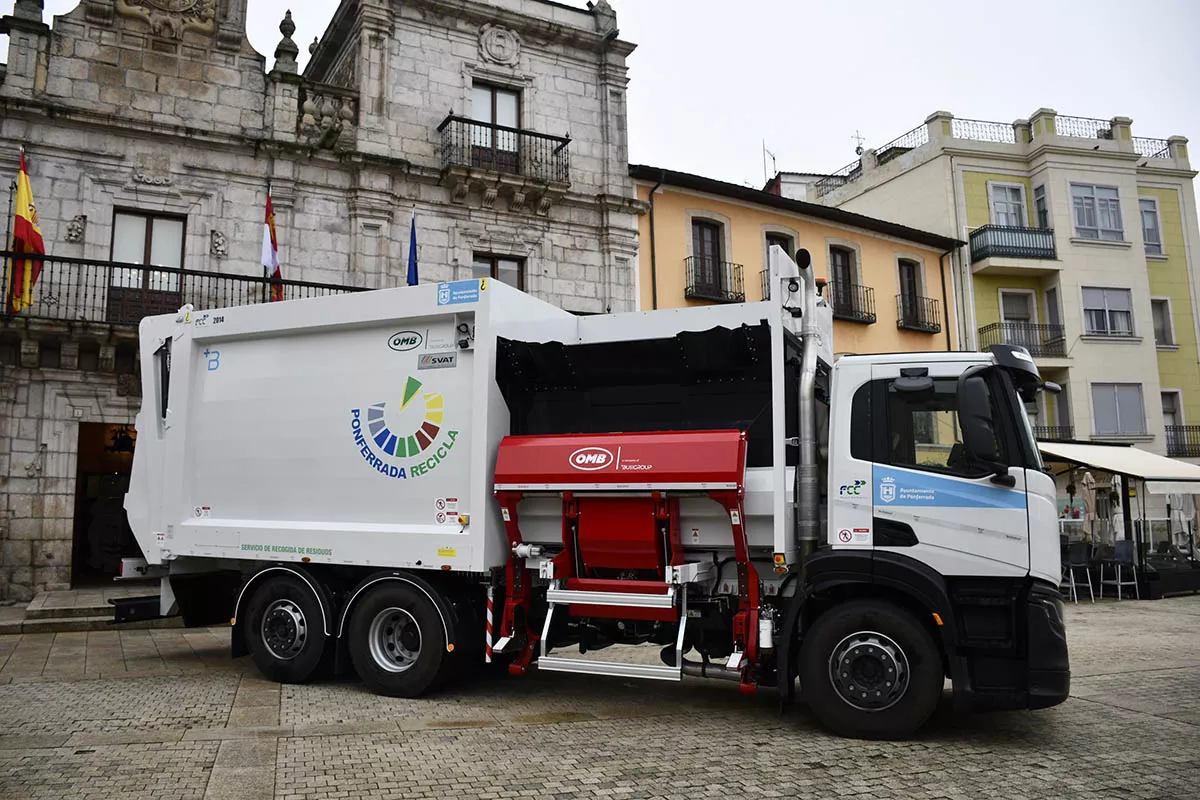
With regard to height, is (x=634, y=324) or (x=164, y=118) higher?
(x=164, y=118)

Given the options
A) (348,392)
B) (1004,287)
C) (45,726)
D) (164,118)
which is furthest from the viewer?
(1004,287)

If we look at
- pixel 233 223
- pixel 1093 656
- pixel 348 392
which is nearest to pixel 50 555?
pixel 233 223

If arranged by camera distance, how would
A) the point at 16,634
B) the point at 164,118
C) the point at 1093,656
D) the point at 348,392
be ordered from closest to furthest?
the point at 348,392, the point at 1093,656, the point at 16,634, the point at 164,118

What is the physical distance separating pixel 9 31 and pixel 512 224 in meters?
9.23

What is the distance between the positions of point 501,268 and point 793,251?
8555 millimetres

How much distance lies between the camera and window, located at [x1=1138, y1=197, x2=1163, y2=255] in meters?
30.8

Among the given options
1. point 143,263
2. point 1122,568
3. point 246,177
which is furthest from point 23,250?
point 1122,568

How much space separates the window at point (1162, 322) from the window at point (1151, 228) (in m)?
1.77

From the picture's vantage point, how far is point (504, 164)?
747 inches

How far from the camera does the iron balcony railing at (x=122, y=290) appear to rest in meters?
14.9

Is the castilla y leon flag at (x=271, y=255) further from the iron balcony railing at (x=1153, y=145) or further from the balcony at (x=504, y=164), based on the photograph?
the iron balcony railing at (x=1153, y=145)

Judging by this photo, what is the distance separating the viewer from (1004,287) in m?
28.0

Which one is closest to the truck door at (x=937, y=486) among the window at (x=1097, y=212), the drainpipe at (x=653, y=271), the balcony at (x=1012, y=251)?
the drainpipe at (x=653, y=271)

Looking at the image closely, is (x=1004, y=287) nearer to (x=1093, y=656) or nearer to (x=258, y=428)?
(x=1093, y=656)
